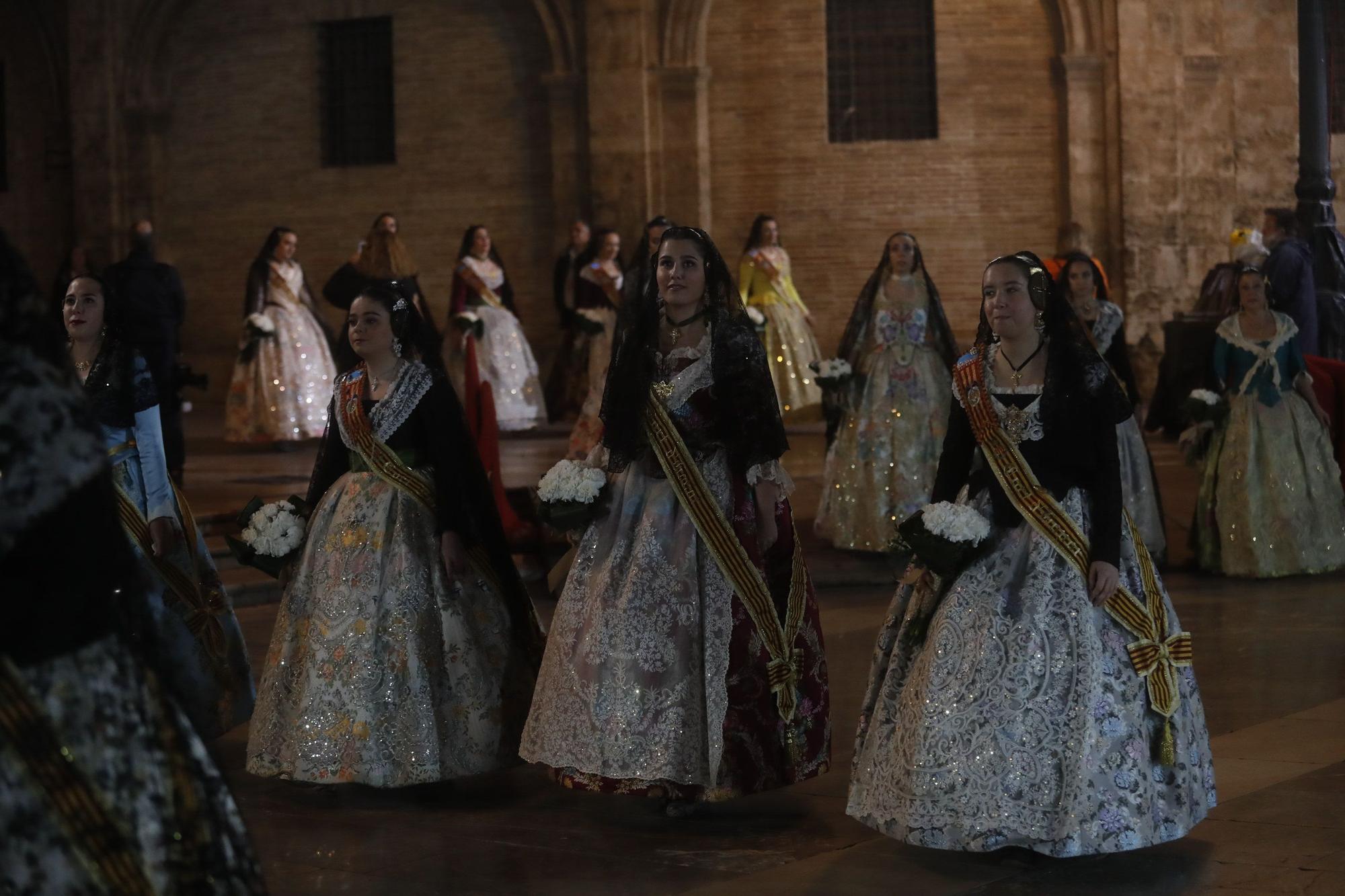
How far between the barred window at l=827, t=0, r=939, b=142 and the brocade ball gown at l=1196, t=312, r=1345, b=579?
9.07 metres

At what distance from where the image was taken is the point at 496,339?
16.2m

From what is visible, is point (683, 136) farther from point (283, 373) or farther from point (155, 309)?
point (155, 309)

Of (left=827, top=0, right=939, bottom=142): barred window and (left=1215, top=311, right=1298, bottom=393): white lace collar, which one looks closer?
(left=1215, top=311, right=1298, bottom=393): white lace collar

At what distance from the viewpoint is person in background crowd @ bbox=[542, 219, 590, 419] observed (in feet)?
55.1

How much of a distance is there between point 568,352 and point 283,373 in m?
2.89

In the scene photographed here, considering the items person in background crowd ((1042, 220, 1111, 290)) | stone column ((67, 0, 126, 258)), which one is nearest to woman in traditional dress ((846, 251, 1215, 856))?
person in background crowd ((1042, 220, 1111, 290))

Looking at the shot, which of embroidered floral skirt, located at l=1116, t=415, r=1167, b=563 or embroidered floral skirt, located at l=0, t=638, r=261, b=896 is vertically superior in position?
embroidered floral skirt, located at l=0, t=638, r=261, b=896

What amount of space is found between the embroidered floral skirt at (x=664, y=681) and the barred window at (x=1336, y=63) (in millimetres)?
14667

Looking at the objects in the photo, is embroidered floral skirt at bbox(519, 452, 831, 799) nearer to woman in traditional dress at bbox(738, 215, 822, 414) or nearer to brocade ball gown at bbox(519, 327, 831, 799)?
brocade ball gown at bbox(519, 327, 831, 799)

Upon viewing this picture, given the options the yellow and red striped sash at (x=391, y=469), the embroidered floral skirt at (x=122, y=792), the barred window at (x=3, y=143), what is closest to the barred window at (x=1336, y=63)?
the barred window at (x=3, y=143)

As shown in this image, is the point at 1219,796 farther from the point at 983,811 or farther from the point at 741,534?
the point at 741,534

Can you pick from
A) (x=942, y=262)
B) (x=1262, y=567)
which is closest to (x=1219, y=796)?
(x=1262, y=567)

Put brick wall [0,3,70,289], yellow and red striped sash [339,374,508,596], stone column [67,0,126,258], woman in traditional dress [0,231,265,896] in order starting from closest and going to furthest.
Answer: woman in traditional dress [0,231,265,896], yellow and red striped sash [339,374,508,596], stone column [67,0,126,258], brick wall [0,3,70,289]

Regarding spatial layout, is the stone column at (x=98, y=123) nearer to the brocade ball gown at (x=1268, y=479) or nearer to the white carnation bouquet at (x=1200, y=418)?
the white carnation bouquet at (x=1200, y=418)
